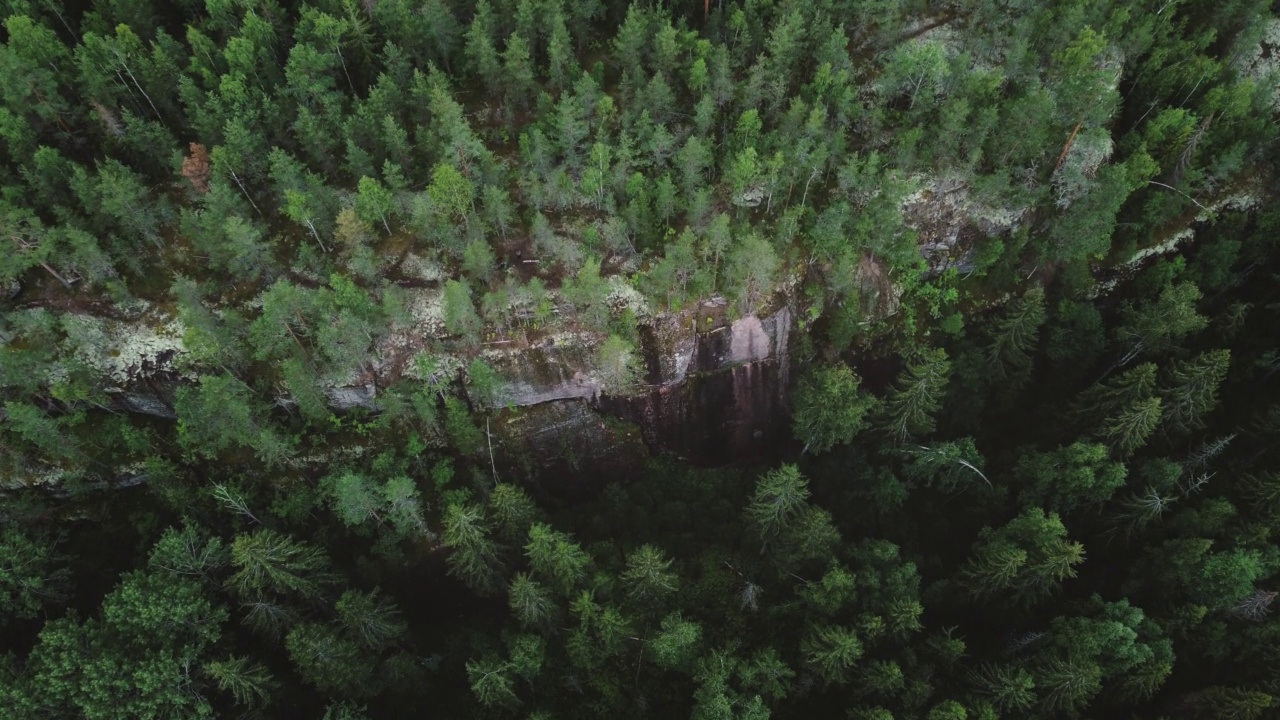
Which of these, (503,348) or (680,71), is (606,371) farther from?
(680,71)

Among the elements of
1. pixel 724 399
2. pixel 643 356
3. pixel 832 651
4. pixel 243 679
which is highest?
pixel 643 356

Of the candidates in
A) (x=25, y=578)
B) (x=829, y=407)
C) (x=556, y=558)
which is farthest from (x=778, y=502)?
(x=25, y=578)

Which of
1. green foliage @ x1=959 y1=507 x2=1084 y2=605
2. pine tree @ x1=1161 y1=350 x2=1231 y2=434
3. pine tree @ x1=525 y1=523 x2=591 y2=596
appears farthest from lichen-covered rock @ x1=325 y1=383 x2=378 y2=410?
pine tree @ x1=1161 y1=350 x2=1231 y2=434

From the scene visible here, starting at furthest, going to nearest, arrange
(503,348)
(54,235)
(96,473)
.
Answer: (503,348) → (96,473) → (54,235)

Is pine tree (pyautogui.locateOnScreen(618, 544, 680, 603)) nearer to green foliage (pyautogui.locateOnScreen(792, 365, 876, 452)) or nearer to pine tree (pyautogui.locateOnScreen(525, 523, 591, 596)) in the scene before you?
pine tree (pyautogui.locateOnScreen(525, 523, 591, 596))

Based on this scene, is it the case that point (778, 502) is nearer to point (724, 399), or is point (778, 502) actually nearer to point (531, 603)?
point (724, 399)

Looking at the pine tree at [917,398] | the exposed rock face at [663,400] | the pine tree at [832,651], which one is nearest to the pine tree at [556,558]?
the exposed rock face at [663,400]

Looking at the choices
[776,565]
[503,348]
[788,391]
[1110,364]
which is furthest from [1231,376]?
[503,348]

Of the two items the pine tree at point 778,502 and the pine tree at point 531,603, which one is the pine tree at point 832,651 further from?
the pine tree at point 531,603
